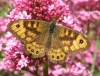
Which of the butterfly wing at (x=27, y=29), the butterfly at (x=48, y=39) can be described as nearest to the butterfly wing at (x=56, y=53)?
the butterfly at (x=48, y=39)

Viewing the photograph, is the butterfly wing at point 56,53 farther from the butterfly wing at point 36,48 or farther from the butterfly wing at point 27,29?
the butterfly wing at point 27,29

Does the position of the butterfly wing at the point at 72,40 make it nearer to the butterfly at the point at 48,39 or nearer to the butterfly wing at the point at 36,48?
the butterfly at the point at 48,39

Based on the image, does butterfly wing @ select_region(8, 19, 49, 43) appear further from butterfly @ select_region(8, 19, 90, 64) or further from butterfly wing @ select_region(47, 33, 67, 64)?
butterfly wing @ select_region(47, 33, 67, 64)

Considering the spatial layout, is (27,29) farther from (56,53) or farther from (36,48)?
(56,53)

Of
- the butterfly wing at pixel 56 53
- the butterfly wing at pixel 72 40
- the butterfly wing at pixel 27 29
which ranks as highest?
the butterfly wing at pixel 27 29

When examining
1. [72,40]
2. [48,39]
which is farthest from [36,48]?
[72,40]

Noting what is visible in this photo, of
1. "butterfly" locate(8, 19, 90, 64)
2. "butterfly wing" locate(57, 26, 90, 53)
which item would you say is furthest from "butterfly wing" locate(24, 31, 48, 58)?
"butterfly wing" locate(57, 26, 90, 53)

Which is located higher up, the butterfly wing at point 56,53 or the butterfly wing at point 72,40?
the butterfly wing at point 72,40
